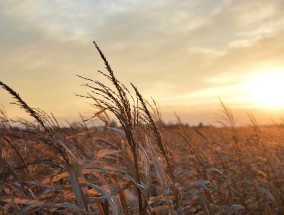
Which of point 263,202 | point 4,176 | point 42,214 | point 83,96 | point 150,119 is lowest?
point 263,202

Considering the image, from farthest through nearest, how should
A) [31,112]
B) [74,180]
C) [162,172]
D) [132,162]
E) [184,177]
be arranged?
[184,177] → [162,172] → [132,162] → [74,180] → [31,112]

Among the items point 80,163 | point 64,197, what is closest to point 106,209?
point 64,197

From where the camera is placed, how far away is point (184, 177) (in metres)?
5.46

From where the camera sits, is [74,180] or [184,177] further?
[184,177]

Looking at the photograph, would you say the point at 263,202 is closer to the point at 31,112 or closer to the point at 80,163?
the point at 80,163

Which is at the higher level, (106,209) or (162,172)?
(162,172)

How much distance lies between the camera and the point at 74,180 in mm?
1671

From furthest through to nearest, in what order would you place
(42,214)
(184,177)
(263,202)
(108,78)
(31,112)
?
(184,177) → (263,202) → (42,214) → (108,78) → (31,112)

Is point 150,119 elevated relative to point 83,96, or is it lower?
lower

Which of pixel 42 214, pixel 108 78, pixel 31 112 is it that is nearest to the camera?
pixel 31 112

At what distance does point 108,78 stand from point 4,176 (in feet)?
3.16

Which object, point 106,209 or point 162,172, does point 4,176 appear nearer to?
point 106,209

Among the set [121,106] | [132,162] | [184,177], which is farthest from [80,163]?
[184,177]

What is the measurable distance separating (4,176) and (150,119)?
35.2 inches
